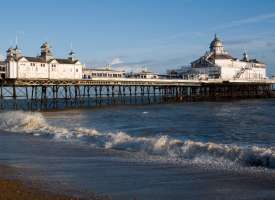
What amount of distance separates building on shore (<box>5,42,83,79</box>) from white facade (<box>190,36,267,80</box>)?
3513 centimetres

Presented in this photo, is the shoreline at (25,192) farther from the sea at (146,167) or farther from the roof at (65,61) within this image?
the roof at (65,61)

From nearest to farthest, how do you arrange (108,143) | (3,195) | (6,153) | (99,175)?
(3,195) → (99,175) → (6,153) → (108,143)

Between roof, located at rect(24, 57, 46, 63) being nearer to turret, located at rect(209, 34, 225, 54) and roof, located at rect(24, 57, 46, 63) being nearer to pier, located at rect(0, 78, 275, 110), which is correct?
pier, located at rect(0, 78, 275, 110)

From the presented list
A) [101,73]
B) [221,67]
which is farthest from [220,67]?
[101,73]

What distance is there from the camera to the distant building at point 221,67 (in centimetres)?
8869

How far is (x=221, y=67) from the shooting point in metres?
88.8

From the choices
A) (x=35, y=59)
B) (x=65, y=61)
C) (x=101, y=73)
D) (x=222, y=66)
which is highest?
(x=222, y=66)

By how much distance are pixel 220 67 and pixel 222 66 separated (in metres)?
0.71

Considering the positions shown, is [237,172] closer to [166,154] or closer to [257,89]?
[166,154]

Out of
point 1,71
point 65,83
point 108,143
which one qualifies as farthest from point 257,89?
point 108,143

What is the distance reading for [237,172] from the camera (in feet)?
37.1

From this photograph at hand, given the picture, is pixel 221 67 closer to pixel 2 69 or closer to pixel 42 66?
pixel 42 66

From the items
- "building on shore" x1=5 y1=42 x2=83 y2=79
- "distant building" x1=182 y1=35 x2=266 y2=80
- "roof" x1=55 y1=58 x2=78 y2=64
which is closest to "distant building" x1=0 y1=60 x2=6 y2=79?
"building on shore" x1=5 y1=42 x2=83 y2=79

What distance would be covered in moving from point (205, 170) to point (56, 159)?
14.6 ft
